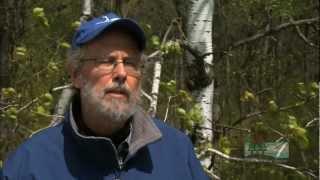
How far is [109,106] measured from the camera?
2271 millimetres

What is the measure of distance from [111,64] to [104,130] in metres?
0.22

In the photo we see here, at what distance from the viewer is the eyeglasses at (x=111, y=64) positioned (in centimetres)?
232

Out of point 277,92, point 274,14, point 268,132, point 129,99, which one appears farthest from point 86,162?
point 277,92

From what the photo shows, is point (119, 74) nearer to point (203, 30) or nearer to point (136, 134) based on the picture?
point (136, 134)

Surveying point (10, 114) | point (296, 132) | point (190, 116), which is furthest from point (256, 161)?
point (10, 114)

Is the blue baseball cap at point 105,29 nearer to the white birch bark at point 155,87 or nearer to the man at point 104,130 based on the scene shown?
the man at point 104,130

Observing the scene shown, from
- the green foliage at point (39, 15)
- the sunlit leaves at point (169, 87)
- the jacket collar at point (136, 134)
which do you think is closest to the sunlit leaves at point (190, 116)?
the sunlit leaves at point (169, 87)

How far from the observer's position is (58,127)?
2.34 metres

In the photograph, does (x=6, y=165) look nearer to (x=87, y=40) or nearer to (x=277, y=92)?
(x=87, y=40)

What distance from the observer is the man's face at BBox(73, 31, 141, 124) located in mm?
2285

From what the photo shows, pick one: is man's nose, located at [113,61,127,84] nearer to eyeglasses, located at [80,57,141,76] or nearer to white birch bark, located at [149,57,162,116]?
eyeglasses, located at [80,57,141,76]

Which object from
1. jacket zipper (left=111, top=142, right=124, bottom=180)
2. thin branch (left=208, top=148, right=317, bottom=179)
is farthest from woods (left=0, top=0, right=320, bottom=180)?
jacket zipper (left=111, top=142, right=124, bottom=180)

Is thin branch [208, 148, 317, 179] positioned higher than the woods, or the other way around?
the woods

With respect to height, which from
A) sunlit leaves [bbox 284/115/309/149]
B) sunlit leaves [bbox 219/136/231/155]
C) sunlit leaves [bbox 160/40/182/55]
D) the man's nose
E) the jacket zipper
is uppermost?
sunlit leaves [bbox 160/40/182/55]
